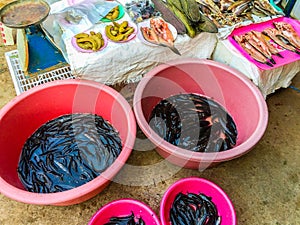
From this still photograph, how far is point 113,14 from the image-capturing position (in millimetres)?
2717

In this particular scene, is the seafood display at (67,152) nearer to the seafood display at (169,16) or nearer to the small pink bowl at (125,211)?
the small pink bowl at (125,211)

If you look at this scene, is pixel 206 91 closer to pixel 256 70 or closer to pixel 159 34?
pixel 256 70

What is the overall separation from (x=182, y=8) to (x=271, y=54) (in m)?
0.87

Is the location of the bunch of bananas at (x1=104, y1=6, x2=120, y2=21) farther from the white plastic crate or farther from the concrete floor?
the concrete floor

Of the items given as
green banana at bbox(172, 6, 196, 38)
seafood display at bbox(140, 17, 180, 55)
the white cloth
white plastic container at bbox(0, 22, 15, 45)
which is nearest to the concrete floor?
the white cloth

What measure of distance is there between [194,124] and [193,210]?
2.31 ft

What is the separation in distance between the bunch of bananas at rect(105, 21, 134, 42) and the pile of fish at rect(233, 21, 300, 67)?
3.18 feet

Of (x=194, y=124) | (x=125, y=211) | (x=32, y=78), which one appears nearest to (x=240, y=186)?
(x=194, y=124)

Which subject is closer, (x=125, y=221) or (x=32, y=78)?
(x=125, y=221)

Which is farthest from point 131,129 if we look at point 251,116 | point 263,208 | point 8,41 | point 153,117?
point 8,41

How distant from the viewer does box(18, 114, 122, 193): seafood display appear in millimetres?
2260

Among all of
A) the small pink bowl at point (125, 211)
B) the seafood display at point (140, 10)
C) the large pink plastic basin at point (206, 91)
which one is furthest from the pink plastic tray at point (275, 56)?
the small pink bowl at point (125, 211)

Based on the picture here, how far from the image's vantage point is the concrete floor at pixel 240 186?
2326 mm

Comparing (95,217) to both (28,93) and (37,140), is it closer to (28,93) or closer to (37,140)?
(37,140)
